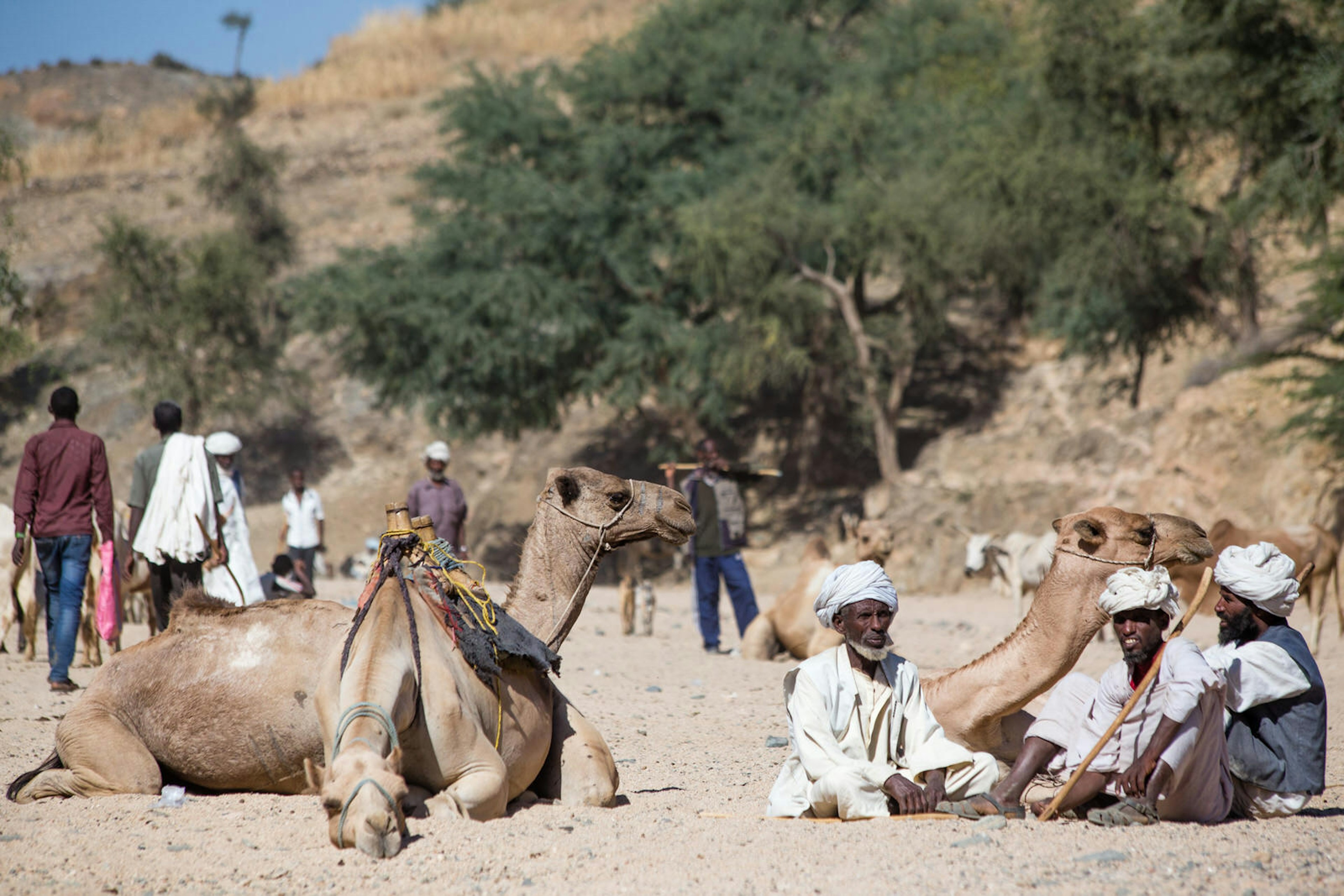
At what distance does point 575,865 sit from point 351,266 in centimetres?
2657

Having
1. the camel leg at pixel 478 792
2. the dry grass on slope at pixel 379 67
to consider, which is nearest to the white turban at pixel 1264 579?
the camel leg at pixel 478 792

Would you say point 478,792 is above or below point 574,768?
above

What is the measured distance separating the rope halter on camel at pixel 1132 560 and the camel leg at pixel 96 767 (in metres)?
4.05

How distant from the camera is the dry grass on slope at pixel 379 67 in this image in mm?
51531

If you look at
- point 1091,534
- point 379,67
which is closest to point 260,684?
point 1091,534

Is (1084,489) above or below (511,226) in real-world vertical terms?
below

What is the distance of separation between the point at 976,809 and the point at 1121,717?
0.66m

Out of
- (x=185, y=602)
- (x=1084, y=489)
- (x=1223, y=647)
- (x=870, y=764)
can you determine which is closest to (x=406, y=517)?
(x=185, y=602)

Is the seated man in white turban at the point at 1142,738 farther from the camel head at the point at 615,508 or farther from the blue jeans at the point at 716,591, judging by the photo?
the blue jeans at the point at 716,591

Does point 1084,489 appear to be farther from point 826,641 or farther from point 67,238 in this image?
point 67,238

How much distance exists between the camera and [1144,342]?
24.4 m

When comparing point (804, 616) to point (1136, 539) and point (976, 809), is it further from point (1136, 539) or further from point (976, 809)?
point (976, 809)

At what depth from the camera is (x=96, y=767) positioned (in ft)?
16.4

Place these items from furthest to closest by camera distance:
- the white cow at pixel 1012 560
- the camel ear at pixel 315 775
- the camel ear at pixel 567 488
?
the white cow at pixel 1012 560, the camel ear at pixel 567 488, the camel ear at pixel 315 775
